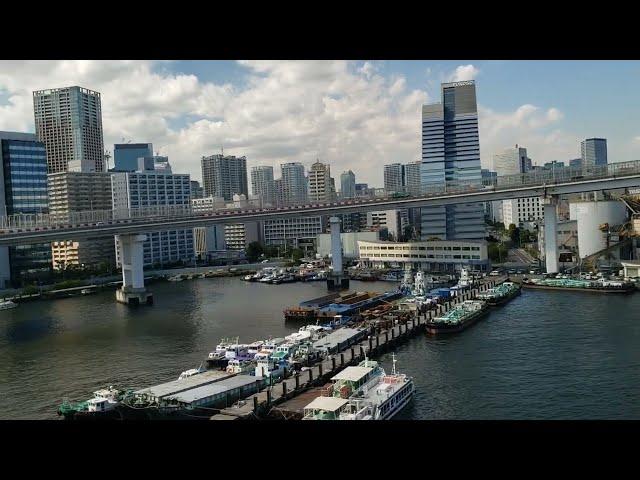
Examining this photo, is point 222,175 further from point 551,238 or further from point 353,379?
point 353,379

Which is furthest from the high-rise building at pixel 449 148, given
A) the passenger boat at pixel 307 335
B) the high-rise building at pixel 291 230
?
the passenger boat at pixel 307 335

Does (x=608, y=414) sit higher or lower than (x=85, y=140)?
lower

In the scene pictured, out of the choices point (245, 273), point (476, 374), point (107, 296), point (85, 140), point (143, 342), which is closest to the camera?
point (476, 374)

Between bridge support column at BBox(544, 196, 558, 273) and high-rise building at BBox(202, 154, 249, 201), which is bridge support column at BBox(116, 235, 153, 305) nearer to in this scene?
bridge support column at BBox(544, 196, 558, 273)

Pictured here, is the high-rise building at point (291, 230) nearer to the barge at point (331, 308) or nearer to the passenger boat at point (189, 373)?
the barge at point (331, 308)

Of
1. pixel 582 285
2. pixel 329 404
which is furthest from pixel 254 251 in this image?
pixel 329 404

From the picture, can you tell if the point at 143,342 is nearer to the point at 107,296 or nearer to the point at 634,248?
the point at 107,296
